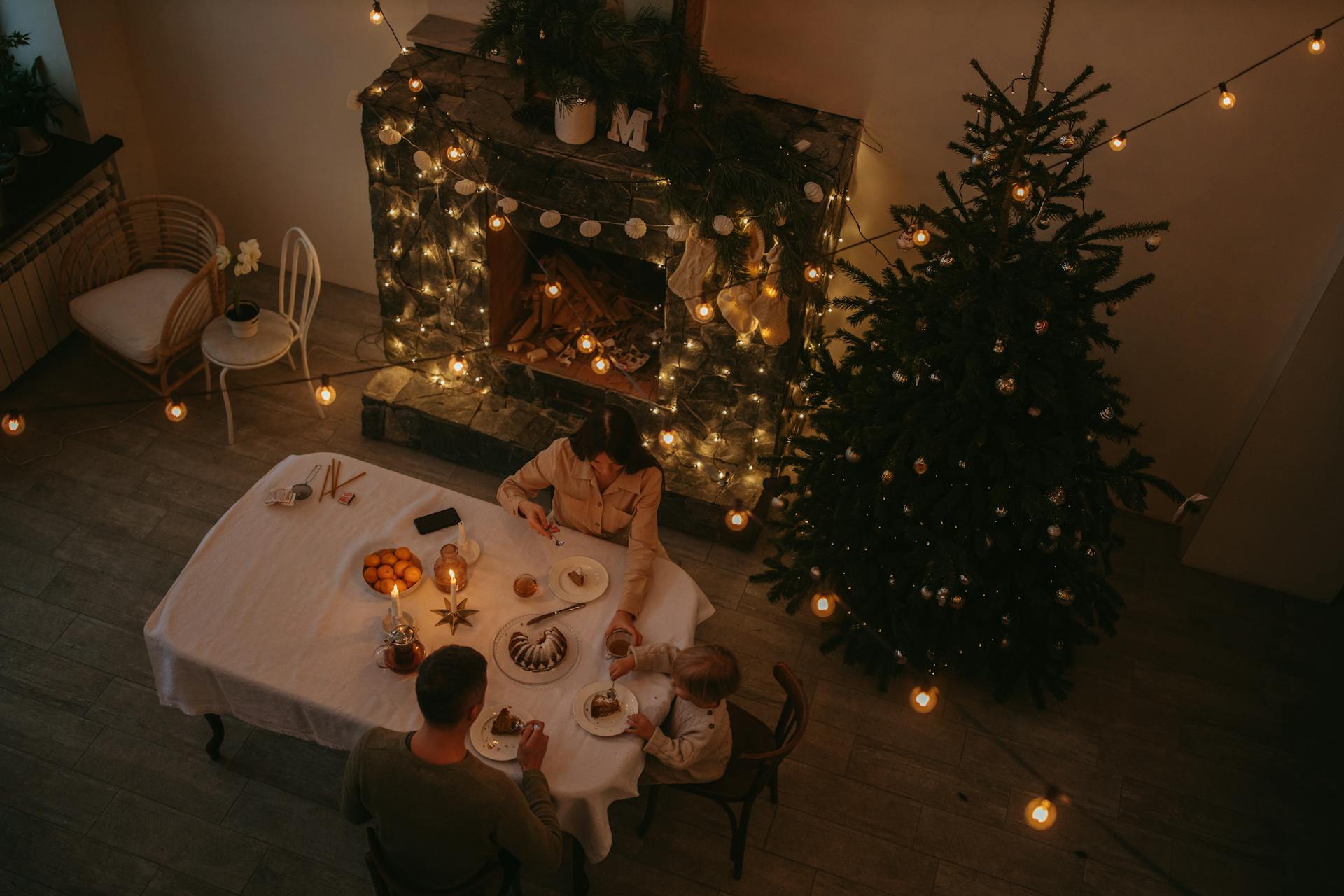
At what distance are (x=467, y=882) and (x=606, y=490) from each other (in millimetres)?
1410

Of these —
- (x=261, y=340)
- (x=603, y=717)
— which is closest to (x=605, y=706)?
(x=603, y=717)

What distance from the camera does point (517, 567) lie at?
358cm

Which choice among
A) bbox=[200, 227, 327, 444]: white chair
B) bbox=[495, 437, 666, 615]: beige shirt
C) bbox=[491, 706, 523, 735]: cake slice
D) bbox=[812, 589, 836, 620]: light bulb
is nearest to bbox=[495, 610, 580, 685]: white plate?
bbox=[491, 706, 523, 735]: cake slice

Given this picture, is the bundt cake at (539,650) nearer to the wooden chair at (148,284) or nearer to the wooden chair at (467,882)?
the wooden chair at (467,882)

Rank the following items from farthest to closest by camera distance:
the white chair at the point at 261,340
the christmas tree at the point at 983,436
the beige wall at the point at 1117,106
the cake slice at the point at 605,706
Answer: the white chair at the point at 261,340
the beige wall at the point at 1117,106
the christmas tree at the point at 983,436
the cake slice at the point at 605,706

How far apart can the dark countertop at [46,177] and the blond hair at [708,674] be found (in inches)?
148

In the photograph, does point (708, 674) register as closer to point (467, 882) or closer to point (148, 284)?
point (467, 882)

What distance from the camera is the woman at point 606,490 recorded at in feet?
11.7

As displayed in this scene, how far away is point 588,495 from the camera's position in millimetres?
3777

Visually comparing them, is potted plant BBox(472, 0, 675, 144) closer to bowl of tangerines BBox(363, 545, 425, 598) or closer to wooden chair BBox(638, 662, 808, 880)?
bowl of tangerines BBox(363, 545, 425, 598)

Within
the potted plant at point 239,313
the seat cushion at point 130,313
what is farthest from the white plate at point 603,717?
the seat cushion at point 130,313

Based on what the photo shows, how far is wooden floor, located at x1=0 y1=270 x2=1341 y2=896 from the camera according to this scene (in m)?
3.65

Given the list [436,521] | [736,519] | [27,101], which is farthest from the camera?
[27,101]

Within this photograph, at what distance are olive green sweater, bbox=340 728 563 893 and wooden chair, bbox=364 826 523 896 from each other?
1.0 inches
